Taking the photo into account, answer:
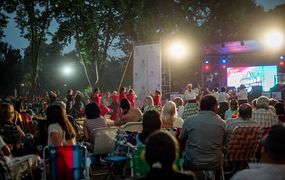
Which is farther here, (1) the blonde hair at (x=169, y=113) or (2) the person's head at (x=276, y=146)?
(1) the blonde hair at (x=169, y=113)

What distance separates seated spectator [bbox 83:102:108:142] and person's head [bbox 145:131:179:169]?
5.70m

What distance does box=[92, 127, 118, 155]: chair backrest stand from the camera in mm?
7578

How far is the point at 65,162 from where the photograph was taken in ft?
18.8

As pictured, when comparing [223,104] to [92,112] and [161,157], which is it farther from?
[161,157]

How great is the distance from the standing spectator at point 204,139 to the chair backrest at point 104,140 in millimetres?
2207

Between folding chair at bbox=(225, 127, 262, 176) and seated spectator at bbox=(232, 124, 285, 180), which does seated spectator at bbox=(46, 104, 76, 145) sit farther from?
seated spectator at bbox=(232, 124, 285, 180)

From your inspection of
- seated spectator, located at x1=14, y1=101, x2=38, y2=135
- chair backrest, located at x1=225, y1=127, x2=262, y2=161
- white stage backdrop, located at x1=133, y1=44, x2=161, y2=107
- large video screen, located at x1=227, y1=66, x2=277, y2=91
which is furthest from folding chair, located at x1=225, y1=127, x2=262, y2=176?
large video screen, located at x1=227, y1=66, x2=277, y2=91

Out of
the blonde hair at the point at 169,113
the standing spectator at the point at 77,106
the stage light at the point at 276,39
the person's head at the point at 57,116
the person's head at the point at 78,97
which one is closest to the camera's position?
the person's head at the point at 57,116

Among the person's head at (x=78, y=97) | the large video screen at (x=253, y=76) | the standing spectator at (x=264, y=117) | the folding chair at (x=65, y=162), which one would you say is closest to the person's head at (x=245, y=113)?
the standing spectator at (x=264, y=117)

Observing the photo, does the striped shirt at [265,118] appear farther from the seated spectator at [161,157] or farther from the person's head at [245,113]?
the seated spectator at [161,157]

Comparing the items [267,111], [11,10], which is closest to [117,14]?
[11,10]

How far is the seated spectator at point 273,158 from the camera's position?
3.10 meters

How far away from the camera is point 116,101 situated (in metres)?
19.5

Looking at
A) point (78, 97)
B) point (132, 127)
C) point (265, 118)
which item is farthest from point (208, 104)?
point (78, 97)
